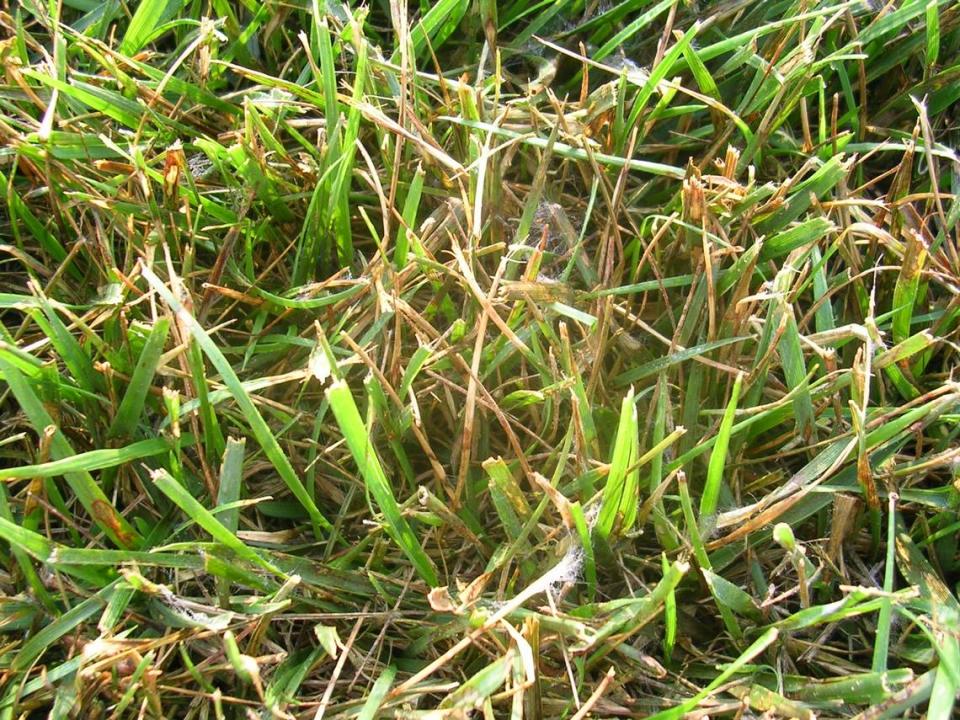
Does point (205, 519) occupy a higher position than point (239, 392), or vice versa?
point (239, 392)

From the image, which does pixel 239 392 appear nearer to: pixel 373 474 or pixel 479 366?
pixel 373 474

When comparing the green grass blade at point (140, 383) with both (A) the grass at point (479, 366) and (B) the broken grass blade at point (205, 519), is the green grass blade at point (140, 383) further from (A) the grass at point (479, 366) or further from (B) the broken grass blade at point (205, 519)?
(B) the broken grass blade at point (205, 519)

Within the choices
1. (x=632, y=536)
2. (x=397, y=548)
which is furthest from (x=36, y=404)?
(x=632, y=536)

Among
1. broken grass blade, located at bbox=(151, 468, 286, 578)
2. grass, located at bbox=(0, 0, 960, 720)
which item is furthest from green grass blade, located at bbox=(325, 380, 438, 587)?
broken grass blade, located at bbox=(151, 468, 286, 578)

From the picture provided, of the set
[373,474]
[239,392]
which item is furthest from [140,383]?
[373,474]

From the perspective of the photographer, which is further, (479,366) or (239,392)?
(479,366)

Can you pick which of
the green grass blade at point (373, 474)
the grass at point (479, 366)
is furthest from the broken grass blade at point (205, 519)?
the green grass blade at point (373, 474)

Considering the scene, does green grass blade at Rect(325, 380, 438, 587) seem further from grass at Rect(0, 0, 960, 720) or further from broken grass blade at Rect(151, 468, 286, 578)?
broken grass blade at Rect(151, 468, 286, 578)

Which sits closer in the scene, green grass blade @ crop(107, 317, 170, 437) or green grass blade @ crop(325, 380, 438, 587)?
green grass blade @ crop(325, 380, 438, 587)

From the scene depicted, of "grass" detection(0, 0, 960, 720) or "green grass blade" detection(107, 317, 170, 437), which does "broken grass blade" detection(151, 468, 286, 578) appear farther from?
"green grass blade" detection(107, 317, 170, 437)
